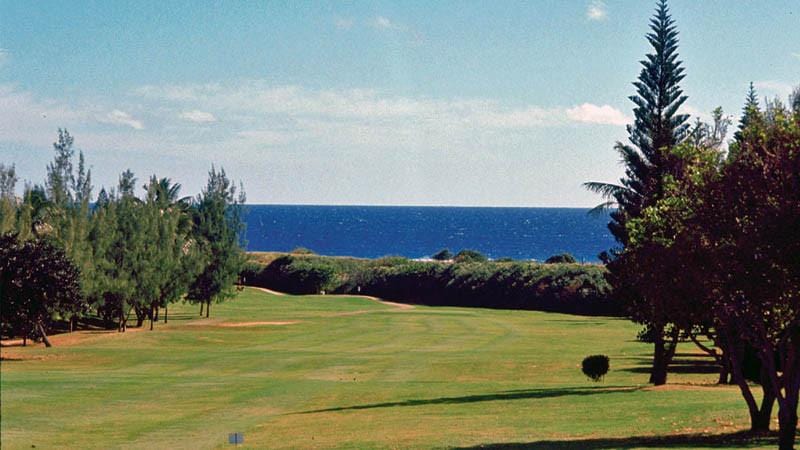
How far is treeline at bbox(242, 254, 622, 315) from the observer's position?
72438 millimetres

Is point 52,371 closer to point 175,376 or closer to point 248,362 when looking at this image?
point 175,376

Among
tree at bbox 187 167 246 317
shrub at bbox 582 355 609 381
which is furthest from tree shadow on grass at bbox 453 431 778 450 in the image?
tree at bbox 187 167 246 317

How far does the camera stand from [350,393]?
2783cm

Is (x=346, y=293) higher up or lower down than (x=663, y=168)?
lower down

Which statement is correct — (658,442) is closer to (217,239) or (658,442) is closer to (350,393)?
(350,393)

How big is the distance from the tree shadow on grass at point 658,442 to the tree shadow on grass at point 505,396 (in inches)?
280

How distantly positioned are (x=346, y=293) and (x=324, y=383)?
58.1 m

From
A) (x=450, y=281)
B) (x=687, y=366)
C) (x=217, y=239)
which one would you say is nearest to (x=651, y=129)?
(x=687, y=366)

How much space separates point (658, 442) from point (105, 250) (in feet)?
115

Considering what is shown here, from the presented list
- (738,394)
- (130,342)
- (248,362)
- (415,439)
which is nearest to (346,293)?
(130,342)

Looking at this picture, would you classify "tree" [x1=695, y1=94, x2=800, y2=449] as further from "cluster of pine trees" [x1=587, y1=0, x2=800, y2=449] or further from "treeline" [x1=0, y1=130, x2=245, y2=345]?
"treeline" [x1=0, y1=130, x2=245, y2=345]

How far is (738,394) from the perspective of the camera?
86.3ft

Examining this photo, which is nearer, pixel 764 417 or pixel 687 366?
pixel 764 417

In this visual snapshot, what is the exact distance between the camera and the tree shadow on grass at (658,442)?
58.2ft
